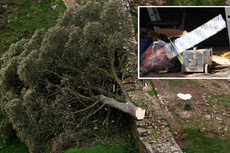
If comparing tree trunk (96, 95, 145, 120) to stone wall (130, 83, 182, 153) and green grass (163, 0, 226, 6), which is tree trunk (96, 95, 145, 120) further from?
green grass (163, 0, 226, 6)

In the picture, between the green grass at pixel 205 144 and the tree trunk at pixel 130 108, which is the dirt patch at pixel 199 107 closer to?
the green grass at pixel 205 144

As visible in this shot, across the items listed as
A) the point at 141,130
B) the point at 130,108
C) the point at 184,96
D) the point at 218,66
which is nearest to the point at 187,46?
the point at 218,66

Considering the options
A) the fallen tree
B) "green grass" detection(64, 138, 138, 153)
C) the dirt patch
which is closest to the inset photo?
the fallen tree

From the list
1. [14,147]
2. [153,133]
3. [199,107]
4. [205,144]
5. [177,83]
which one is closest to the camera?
[153,133]

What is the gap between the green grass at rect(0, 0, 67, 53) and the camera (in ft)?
63.0

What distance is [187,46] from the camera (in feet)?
21.4

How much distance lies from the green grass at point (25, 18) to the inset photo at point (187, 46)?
46.3 ft

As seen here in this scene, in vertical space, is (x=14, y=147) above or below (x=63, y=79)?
below

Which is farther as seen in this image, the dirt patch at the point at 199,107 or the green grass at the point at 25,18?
the green grass at the point at 25,18

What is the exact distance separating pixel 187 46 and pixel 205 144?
194 inches

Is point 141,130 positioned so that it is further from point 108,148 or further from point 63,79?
point 63,79

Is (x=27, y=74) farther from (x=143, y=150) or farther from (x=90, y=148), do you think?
(x=143, y=150)

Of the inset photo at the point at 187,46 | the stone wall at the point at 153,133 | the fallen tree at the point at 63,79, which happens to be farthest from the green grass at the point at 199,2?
the stone wall at the point at 153,133

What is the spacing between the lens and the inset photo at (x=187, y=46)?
255 inches
